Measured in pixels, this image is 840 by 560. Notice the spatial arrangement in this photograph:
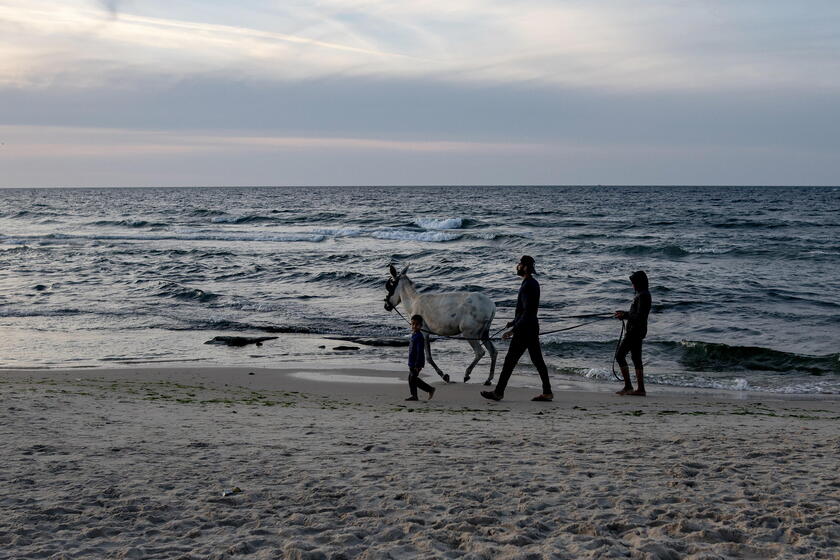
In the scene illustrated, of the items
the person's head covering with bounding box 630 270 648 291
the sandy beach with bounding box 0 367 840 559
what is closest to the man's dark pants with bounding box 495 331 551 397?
the sandy beach with bounding box 0 367 840 559

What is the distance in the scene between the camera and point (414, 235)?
50500 mm

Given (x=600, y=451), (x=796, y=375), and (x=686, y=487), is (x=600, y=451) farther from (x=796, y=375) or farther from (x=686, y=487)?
(x=796, y=375)

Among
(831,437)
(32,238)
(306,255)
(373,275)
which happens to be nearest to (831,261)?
(373,275)

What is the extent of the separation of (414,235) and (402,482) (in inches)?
1758

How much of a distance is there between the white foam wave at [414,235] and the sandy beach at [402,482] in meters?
38.6

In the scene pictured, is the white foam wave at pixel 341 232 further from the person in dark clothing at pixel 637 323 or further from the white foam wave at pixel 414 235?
the person in dark clothing at pixel 637 323

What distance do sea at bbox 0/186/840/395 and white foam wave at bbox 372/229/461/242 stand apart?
0.68 ft

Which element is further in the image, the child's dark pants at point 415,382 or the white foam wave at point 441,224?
the white foam wave at point 441,224

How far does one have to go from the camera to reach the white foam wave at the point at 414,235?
4828 cm

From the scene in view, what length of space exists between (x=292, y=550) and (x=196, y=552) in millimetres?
594

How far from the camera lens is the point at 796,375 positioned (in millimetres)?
13953

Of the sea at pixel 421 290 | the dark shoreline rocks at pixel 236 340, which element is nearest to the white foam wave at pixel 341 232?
the sea at pixel 421 290

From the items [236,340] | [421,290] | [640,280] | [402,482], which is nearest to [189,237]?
[421,290]

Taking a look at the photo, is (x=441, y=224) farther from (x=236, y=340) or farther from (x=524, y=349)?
(x=524, y=349)
